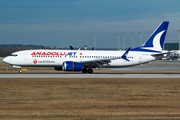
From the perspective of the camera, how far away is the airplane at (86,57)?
42.3m

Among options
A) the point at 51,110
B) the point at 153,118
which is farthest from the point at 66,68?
the point at 153,118

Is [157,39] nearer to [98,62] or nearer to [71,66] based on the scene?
[98,62]

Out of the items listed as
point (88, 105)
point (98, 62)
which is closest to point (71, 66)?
point (98, 62)

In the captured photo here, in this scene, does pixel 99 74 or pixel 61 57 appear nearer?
pixel 99 74

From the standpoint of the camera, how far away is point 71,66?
1586 inches

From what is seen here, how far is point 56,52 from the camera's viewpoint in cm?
4322

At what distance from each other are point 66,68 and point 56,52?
4.33 metres

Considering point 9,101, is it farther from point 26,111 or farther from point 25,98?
point 26,111

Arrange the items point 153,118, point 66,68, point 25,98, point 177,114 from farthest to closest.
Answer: point 66,68
point 25,98
point 177,114
point 153,118

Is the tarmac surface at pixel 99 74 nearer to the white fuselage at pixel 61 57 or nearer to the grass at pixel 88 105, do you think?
the white fuselage at pixel 61 57

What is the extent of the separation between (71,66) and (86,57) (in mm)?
4652

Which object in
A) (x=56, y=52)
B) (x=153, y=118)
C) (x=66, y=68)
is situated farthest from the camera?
(x=56, y=52)

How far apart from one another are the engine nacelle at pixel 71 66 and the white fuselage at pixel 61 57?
7.93ft

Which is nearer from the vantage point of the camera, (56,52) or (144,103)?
(144,103)
